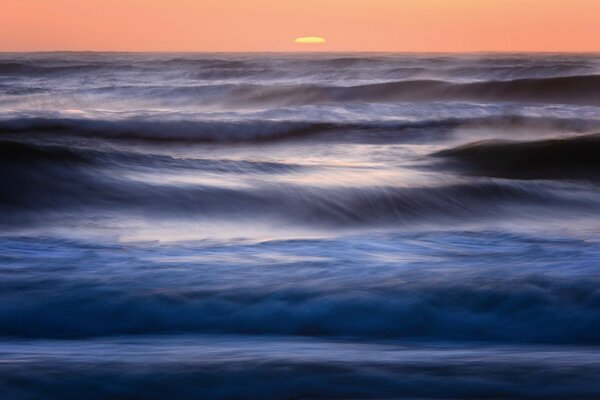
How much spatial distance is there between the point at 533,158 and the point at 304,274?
4992 mm

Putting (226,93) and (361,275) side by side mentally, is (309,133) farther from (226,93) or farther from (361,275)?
(226,93)

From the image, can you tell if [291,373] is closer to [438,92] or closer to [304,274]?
[304,274]

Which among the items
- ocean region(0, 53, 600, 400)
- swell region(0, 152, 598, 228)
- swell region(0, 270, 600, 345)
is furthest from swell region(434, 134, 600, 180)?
swell region(0, 270, 600, 345)

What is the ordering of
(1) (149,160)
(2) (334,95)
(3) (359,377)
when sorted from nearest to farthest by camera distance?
(3) (359,377)
(1) (149,160)
(2) (334,95)

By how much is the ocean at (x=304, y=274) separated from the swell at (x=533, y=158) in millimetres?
35

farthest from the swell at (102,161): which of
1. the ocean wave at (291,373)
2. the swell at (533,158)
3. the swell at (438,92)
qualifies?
the swell at (438,92)

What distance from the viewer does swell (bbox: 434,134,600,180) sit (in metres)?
7.53

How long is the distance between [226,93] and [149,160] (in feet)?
50.4

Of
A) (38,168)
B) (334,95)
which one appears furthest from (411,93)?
(38,168)

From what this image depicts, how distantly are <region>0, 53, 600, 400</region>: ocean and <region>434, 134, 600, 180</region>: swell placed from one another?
0.03m

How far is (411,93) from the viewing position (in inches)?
885

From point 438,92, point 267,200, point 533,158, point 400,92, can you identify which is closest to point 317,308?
point 267,200

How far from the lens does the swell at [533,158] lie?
7527 millimetres

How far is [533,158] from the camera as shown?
324 inches
